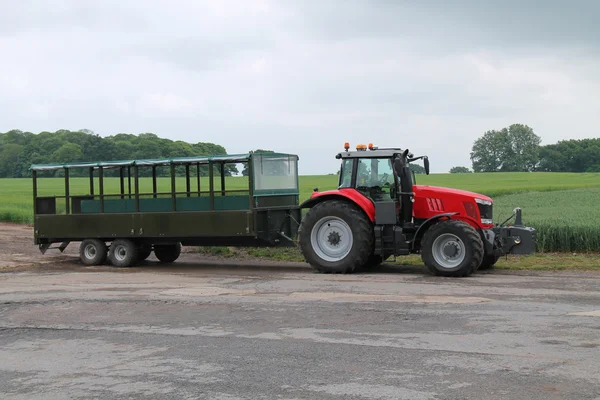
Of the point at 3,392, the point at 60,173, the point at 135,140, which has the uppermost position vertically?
the point at 135,140

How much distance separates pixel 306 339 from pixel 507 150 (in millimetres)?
93246

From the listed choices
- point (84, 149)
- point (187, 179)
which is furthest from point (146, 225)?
point (84, 149)

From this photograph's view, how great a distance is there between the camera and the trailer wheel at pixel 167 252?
1894cm

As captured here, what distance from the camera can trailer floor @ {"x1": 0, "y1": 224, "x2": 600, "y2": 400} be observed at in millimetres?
6746

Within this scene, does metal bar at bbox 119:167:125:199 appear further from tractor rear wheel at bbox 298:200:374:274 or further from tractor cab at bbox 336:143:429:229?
tractor cab at bbox 336:143:429:229

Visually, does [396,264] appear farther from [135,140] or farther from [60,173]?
[135,140]

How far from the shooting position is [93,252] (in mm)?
18234

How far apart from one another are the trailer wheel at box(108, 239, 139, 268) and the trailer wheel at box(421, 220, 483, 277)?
695cm

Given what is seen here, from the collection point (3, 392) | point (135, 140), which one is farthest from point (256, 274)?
point (135, 140)

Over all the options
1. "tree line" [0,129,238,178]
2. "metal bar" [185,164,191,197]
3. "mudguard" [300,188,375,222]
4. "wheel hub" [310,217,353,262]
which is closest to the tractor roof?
"mudguard" [300,188,375,222]

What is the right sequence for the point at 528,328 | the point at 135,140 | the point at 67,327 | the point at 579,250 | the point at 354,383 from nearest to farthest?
the point at 354,383 < the point at 528,328 < the point at 67,327 < the point at 579,250 < the point at 135,140

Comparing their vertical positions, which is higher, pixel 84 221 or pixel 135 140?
pixel 135 140

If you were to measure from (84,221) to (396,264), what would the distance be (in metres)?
7.30

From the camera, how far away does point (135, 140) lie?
6253 cm
